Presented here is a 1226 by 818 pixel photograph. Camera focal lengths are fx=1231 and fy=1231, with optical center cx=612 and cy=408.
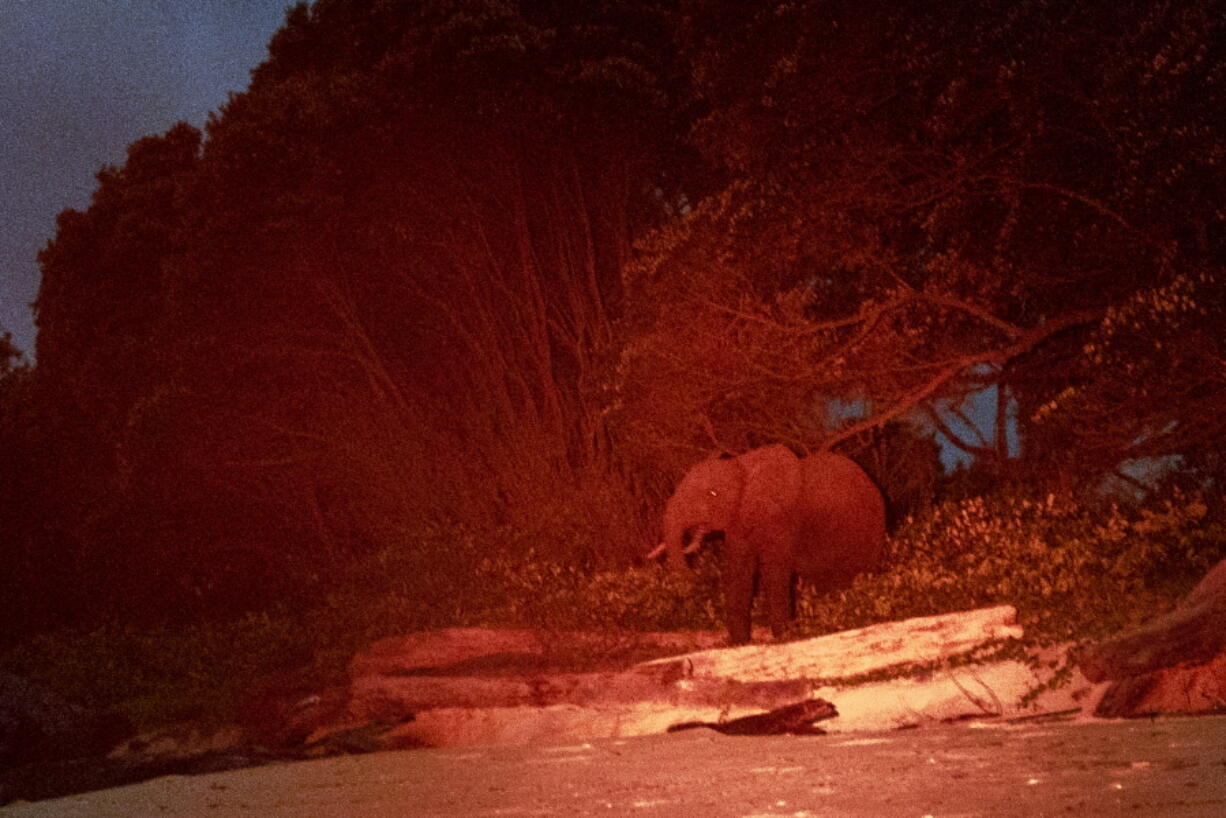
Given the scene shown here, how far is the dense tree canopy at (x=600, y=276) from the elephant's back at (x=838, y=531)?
755mm

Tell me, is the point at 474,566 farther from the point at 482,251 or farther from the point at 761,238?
the point at 761,238

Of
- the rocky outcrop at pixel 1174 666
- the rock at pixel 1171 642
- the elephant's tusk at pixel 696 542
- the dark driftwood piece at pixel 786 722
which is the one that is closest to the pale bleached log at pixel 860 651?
the dark driftwood piece at pixel 786 722

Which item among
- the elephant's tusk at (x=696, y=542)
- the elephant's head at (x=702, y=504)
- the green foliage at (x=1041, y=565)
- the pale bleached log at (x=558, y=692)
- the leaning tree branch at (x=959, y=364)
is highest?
the leaning tree branch at (x=959, y=364)

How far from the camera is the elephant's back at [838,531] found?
1259cm

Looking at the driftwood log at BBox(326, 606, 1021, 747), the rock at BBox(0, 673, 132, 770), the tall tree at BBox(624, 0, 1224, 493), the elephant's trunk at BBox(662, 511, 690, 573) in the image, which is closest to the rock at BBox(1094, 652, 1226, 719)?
the driftwood log at BBox(326, 606, 1021, 747)

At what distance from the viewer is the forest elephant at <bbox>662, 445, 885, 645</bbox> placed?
488 inches

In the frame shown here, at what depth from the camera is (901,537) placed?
13094 mm

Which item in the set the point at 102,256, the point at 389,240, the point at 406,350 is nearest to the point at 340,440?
the point at 406,350

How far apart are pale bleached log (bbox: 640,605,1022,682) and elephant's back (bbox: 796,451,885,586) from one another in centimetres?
291

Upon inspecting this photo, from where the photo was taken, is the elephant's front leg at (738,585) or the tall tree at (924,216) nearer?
the tall tree at (924,216)

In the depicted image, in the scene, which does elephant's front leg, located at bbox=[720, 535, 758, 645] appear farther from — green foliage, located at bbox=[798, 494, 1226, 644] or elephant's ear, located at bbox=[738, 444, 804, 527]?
green foliage, located at bbox=[798, 494, 1226, 644]

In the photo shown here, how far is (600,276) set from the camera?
17.2m

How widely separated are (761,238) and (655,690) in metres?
5.08

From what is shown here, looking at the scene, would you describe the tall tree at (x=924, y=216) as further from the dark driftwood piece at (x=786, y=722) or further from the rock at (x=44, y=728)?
the rock at (x=44, y=728)
